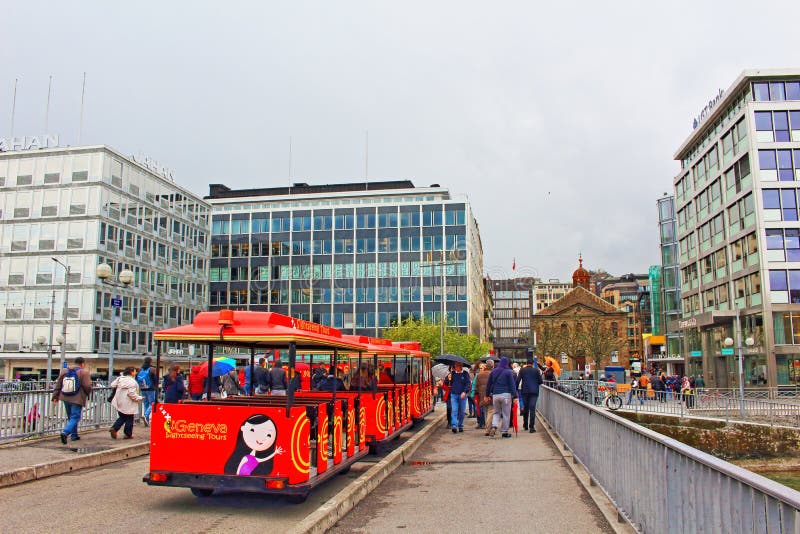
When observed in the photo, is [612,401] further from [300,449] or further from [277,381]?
[300,449]

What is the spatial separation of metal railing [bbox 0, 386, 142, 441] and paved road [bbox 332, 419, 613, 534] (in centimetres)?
797

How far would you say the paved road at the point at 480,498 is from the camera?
754cm

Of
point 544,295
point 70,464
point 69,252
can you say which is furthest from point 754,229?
point 544,295

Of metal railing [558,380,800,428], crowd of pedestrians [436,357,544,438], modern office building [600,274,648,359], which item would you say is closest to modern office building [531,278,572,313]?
modern office building [600,274,648,359]

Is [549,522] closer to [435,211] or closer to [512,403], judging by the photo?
[512,403]

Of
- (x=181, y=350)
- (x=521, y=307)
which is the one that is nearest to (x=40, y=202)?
(x=181, y=350)

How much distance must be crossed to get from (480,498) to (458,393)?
27.8 feet

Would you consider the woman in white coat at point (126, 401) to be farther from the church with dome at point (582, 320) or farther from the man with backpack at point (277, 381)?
the church with dome at point (582, 320)

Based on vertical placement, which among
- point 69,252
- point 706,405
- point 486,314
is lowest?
point 706,405

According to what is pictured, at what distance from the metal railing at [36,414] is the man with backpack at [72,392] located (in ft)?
2.50

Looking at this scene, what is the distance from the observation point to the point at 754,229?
45625 mm

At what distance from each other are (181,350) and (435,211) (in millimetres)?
29029

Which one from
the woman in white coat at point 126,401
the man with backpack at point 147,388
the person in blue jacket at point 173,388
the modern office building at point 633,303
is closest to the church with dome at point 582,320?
the modern office building at point 633,303

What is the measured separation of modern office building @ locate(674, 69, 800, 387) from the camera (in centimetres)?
4475
